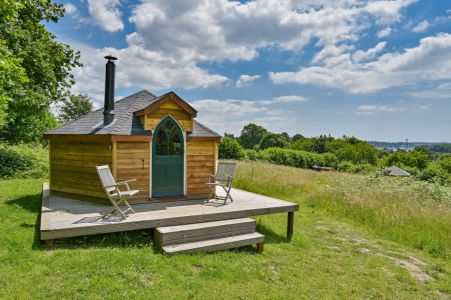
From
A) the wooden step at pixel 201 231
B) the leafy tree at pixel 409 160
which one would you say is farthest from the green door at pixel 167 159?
the leafy tree at pixel 409 160

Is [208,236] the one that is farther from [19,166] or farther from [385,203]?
[19,166]

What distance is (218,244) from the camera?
539 centimetres

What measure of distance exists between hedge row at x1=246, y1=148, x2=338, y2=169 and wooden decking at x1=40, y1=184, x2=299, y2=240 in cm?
2768

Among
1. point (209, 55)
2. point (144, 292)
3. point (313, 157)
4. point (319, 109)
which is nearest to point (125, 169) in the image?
point (144, 292)

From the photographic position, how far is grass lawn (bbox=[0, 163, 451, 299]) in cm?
392

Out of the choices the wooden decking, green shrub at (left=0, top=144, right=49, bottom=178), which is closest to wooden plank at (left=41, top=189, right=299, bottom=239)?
the wooden decking

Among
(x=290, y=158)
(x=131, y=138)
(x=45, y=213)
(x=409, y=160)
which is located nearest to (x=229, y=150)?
(x=290, y=158)

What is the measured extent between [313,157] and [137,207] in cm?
3889

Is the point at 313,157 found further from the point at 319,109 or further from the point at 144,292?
the point at 144,292

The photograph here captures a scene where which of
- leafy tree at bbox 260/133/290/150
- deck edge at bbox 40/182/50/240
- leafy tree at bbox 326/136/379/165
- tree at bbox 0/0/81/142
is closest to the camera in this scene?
deck edge at bbox 40/182/50/240

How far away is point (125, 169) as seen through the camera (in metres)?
6.89

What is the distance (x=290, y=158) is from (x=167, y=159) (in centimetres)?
3273

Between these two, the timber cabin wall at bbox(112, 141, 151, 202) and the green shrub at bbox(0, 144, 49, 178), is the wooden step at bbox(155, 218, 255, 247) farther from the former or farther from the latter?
the green shrub at bbox(0, 144, 49, 178)

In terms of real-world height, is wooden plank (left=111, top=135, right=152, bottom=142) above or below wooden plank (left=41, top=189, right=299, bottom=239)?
above
